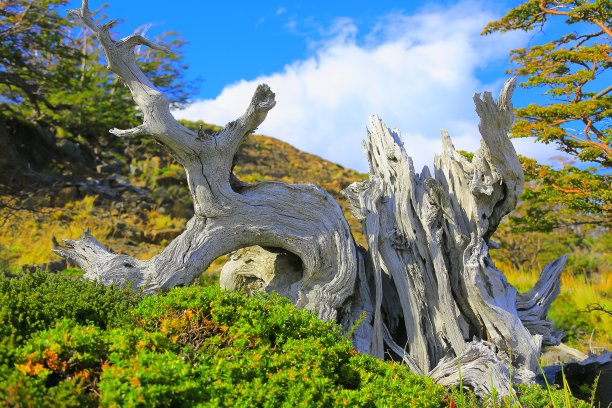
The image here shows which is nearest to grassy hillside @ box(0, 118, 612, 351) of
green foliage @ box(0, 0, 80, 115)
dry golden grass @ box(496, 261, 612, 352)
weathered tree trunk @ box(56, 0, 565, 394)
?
dry golden grass @ box(496, 261, 612, 352)

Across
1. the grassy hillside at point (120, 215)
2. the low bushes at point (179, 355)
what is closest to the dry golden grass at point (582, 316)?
the grassy hillside at point (120, 215)

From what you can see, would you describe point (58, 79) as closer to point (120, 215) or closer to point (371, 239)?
point (120, 215)

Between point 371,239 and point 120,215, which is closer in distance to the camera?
point 371,239

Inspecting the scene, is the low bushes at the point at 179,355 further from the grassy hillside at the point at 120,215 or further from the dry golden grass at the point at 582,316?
the grassy hillside at the point at 120,215

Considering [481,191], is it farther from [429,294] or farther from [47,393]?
[47,393]

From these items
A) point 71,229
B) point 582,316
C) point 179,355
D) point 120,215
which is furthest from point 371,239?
point 120,215

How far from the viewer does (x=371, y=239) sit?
6.84m

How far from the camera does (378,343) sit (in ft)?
21.8

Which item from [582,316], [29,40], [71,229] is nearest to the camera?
[582,316]

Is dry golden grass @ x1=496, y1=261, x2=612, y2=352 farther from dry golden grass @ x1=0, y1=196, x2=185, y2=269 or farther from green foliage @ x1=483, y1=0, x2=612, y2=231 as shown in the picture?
dry golden grass @ x1=0, y1=196, x2=185, y2=269

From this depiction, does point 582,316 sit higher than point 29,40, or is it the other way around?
point 29,40

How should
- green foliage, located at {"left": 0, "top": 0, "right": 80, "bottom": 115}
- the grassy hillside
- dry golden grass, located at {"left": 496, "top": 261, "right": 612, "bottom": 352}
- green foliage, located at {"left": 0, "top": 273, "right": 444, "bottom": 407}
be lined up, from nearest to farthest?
green foliage, located at {"left": 0, "top": 273, "right": 444, "bottom": 407} → dry golden grass, located at {"left": 496, "top": 261, "right": 612, "bottom": 352} → the grassy hillside → green foliage, located at {"left": 0, "top": 0, "right": 80, "bottom": 115}

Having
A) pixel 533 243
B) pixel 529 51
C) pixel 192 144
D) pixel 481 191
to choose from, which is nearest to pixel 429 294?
pixel 481 191

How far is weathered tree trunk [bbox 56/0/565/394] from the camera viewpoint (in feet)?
21.7
